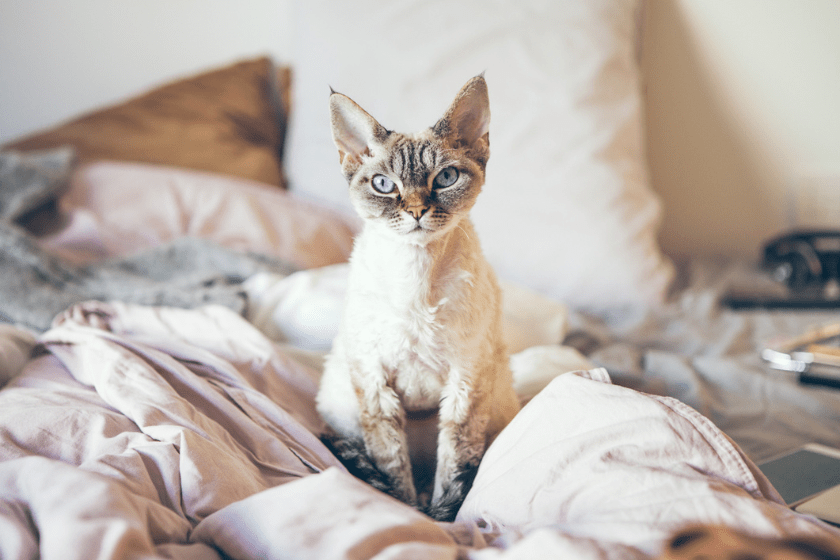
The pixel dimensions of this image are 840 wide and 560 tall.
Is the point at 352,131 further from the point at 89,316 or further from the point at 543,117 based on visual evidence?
the point at 543,117

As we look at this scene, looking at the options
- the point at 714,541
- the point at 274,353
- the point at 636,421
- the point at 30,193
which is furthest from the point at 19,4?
the point at 714,541

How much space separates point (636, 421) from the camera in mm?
616

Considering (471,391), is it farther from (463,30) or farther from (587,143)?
(463,30)

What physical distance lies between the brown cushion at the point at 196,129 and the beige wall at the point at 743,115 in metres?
1.46

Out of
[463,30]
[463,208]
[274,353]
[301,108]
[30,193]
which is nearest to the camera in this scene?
[463,208]

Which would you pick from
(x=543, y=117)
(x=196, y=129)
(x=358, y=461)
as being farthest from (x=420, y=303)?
(x=196, y=129)

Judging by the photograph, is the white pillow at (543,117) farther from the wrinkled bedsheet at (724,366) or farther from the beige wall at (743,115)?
the beige wall at (743,115)

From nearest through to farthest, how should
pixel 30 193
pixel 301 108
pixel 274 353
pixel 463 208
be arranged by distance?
pixel 463 208 < pixel 274 353 < pixel 30 193 < pixel 301 108

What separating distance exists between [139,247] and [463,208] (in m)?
1.12

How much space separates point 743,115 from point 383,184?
1842mm

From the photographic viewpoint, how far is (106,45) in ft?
6.40

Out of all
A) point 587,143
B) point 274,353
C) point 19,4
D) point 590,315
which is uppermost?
point 19,4

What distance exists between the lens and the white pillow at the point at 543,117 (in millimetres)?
1489

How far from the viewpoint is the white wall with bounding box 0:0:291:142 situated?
1.87 metres
